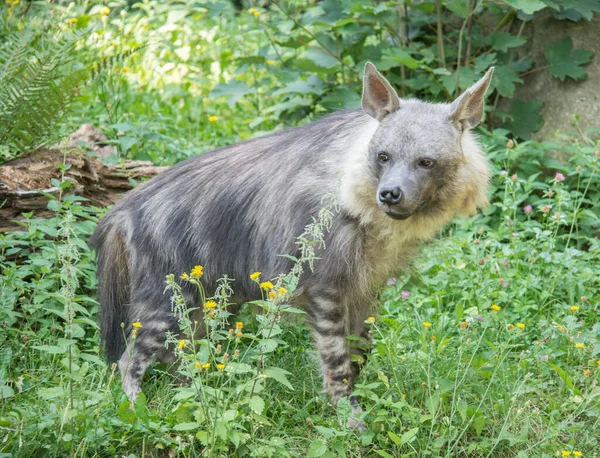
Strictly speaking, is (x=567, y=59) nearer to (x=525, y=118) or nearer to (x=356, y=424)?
(x=525, y=118)

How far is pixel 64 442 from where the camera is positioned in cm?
287

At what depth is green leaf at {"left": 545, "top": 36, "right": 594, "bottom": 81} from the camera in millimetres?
5387

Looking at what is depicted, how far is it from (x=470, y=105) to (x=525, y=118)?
7.26 feet

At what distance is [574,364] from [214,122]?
379 cm

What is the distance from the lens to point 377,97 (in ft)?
11.7

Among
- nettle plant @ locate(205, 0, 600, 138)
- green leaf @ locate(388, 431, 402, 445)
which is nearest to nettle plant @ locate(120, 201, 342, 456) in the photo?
green leaf @ locate(388, 431, 402, 445)

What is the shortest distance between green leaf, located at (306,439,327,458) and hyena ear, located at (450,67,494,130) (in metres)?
1.51

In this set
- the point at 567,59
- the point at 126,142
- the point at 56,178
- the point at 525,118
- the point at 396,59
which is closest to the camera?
the point at 56,178

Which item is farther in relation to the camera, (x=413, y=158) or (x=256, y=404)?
(x=413, y=158)

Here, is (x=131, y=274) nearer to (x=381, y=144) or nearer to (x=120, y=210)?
(x=120, y=210)

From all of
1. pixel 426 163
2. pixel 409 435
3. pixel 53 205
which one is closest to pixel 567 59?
pixel 426 163

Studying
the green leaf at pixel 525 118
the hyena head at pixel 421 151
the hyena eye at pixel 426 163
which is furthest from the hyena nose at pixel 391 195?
the green leaf at pixel 525 118

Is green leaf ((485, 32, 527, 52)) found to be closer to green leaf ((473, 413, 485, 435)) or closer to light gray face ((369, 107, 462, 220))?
light gray face ((369, 107, 462, 220))

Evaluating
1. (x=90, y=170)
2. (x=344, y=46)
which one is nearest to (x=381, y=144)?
(x=90, y=170)
